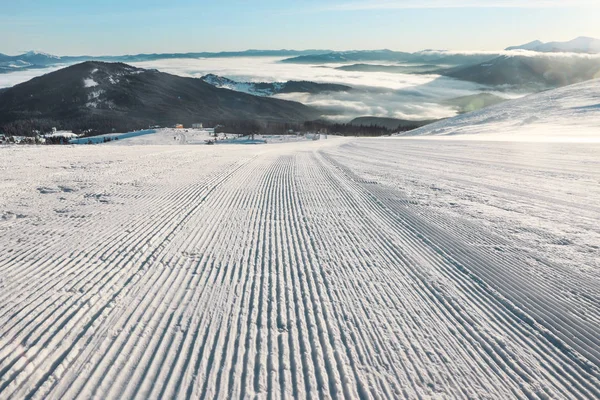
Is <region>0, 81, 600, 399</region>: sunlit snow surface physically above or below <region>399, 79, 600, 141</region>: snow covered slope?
below

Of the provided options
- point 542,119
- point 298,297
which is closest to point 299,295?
point 298,297

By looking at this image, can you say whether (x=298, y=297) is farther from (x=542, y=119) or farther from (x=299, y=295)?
(x=542, y=119)

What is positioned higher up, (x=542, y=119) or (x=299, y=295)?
(x=542, y=119)

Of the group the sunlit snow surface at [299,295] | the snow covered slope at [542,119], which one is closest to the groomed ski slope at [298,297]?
the sunlit snow surface at [299,295]

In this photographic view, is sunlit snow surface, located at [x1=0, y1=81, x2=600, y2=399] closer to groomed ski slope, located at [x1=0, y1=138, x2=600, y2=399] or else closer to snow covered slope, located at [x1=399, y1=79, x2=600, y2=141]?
groomed ski slope, located at [x1=0, y1=138, x2=600, y2=399]

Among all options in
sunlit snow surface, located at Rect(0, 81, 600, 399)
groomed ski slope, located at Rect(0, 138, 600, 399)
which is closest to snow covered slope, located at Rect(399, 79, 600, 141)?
sunlit snow surface, located at Rect(0, 81, 600, 399)

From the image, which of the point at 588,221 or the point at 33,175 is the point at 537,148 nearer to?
the point at 588,221
